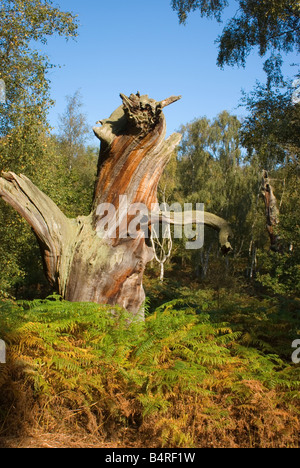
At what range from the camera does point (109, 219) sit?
678 centimetres

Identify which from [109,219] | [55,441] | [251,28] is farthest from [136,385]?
[251,28]

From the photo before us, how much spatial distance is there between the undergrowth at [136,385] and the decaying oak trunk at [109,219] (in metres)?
1.34

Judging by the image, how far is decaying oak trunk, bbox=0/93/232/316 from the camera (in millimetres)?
6422

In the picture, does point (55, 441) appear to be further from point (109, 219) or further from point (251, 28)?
point (251, 28)

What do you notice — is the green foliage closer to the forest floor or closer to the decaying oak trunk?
the decaying oak trunk

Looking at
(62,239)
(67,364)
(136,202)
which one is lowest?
(67,364)

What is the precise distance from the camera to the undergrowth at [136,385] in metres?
3.71

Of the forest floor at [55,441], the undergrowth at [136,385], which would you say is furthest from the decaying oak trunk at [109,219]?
the forest floor at [55,441]

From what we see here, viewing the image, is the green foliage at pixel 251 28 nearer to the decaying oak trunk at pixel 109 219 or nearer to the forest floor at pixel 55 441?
the decaying oak trunk at pixel 109 219

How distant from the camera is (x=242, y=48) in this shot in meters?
10.5

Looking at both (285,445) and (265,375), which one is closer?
(285,445)
